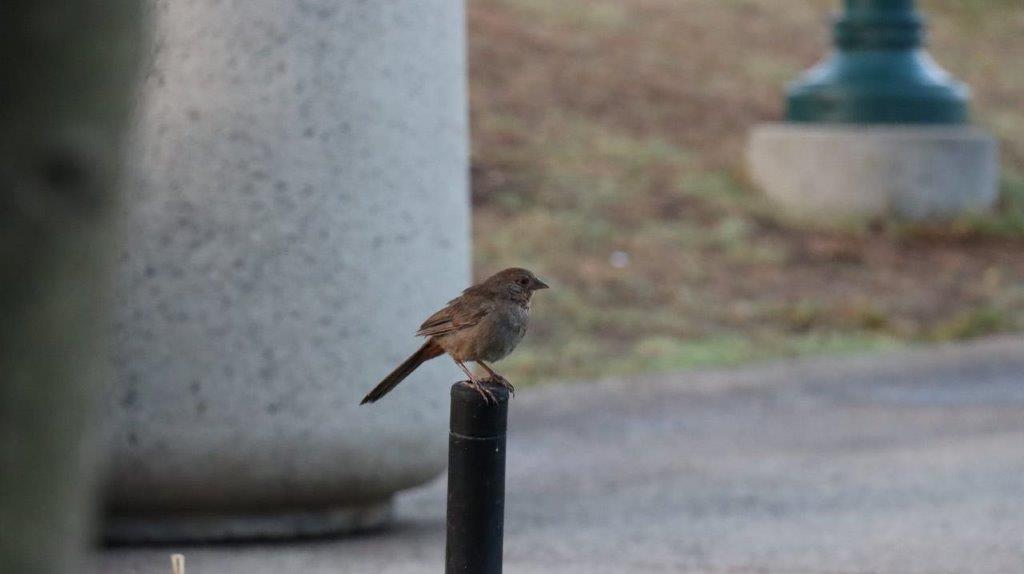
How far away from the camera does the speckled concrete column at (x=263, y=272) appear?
17.6 ft

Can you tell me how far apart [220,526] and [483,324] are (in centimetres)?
159

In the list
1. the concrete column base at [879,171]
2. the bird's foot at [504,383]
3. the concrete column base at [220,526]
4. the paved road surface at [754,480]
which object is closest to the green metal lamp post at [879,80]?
the concrete column base at [879,171]

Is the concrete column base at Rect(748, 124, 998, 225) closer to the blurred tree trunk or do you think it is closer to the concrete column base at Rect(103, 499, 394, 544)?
the concrete column base at Rect(103, 499, 394, 544)

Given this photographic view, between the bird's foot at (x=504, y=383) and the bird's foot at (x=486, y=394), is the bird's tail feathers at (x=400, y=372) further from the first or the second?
the bird's foot at (x=486, y=394)

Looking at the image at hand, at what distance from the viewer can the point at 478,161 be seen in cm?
1260

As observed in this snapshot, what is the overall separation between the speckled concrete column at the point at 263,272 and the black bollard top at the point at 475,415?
1.84 meters

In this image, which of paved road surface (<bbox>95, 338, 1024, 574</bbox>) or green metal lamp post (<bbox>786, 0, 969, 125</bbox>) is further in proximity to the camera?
green metal lamp post (<bbox>786, 0, 969, 125</bbox>)

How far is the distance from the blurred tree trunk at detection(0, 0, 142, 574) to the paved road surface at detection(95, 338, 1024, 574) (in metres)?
3.49

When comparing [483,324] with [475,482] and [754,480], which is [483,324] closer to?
[475,482]

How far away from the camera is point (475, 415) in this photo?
362 centimetres

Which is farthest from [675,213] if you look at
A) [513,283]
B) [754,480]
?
[513,283]

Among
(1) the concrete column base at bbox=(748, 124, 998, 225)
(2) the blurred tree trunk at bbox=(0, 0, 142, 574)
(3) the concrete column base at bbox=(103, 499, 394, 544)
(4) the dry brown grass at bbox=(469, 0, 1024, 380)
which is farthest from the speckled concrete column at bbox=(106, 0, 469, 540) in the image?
(1) the concrete column base at bbox=(748, 124, 998, 225)

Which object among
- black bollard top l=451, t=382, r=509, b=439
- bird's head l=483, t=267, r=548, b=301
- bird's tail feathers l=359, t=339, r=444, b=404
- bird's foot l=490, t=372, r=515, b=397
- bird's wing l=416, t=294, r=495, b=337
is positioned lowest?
black bollard top l=451, t=382, r=509, b=439

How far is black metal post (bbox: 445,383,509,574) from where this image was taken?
11.9 feet
